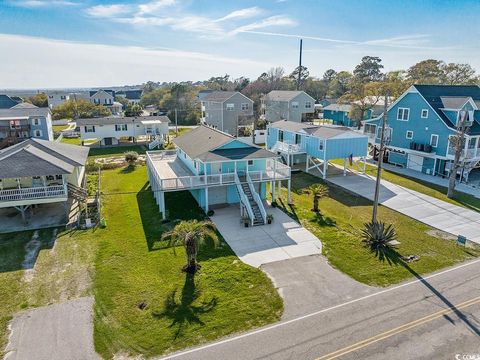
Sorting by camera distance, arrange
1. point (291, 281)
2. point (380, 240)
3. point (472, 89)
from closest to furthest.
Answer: point (291, 281), point (380, 240), point (472, 89)

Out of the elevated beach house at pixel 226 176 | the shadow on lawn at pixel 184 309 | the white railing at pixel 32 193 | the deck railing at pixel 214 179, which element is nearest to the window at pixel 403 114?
the elevated beach house at pixel 226 176

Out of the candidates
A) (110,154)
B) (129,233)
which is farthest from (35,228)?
(110,154)

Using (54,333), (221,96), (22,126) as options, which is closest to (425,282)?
(54,333)

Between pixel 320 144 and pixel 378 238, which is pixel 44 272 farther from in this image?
pixel 320 144

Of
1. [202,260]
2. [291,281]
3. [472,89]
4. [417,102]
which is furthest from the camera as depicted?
[472,89]

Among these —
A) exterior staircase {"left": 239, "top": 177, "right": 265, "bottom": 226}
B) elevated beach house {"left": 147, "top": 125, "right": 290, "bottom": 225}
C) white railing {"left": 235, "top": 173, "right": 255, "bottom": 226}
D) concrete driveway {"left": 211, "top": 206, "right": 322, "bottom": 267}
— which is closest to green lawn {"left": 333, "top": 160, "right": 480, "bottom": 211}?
elevated beach house {"left": 147, "top": 125, "right": 290, "bottom": 225}

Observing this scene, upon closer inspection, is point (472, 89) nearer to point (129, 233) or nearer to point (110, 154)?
point (129, 233)

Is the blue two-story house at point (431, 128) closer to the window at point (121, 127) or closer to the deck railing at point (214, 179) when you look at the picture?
the deck railing at point (214, 179)
